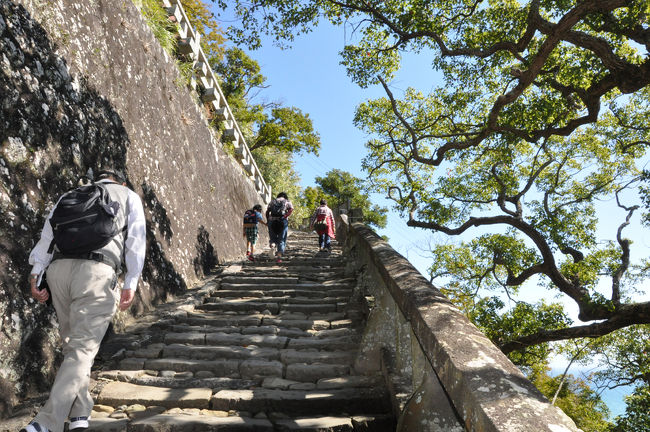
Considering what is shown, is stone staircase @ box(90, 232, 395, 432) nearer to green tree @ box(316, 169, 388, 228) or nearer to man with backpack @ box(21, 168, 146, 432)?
man with backpack @ box(21, 168, 146, 432)

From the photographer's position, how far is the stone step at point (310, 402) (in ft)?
10.6

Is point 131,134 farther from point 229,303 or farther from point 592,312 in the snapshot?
point 592,312

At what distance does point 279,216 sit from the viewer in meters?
9.54

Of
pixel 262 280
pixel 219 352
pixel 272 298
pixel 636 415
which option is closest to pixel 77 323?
pixel 219 352

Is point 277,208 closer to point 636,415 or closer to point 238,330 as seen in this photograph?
point 238,330

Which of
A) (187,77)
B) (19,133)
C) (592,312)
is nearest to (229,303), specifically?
(19,133)

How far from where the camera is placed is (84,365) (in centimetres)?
251

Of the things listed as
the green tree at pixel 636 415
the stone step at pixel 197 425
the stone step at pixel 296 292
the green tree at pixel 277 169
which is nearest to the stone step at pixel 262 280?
the stone step at pixel 296 292

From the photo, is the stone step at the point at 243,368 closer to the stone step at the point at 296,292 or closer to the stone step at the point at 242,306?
the stone step at the point at 242,306

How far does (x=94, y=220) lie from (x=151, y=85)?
581cm

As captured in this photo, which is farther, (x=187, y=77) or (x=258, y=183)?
(x=258, y=183)

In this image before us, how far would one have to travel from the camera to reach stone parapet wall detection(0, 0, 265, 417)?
345 cm

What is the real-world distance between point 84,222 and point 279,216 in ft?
22.5

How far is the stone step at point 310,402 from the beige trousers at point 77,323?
3.81 ft
